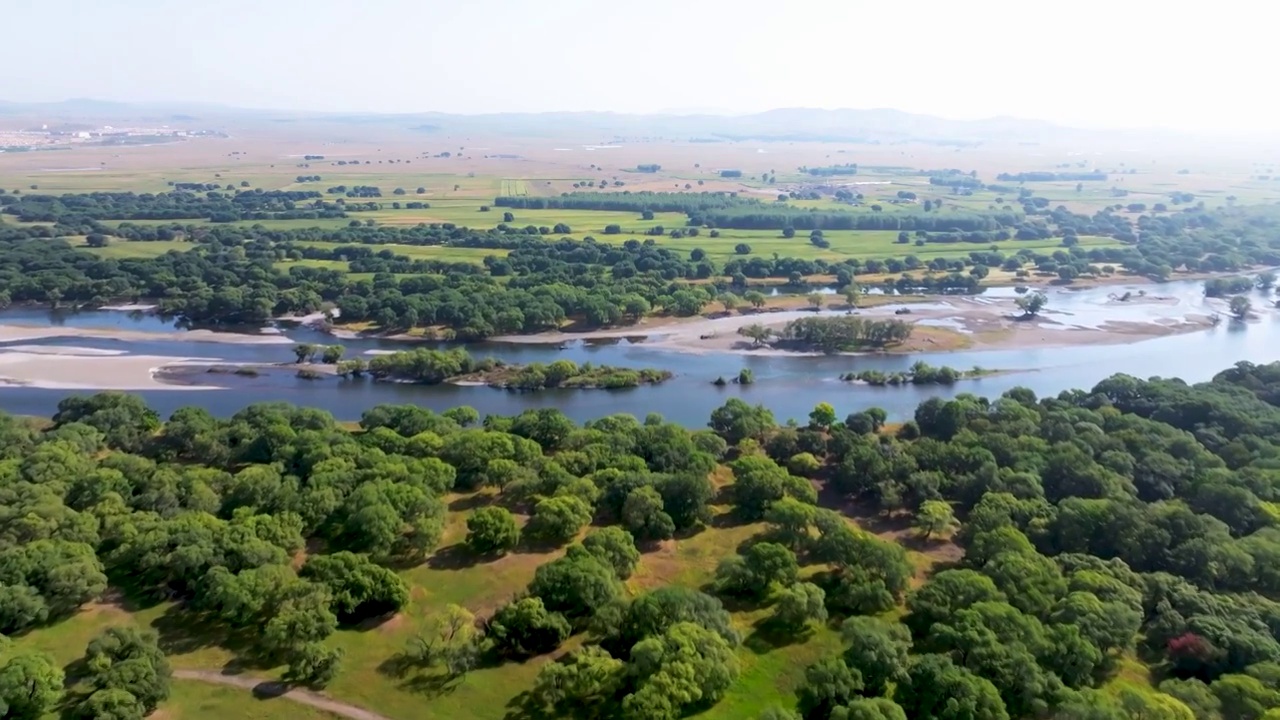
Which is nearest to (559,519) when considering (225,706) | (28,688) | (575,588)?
(575,588)

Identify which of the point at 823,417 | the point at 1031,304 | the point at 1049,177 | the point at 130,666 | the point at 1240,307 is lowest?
the point at 130,666

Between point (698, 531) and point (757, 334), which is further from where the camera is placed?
point (757, 334)

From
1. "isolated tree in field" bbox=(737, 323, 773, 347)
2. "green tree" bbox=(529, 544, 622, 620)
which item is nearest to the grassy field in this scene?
"green tree" bbox=(529, 544, 622, 620)

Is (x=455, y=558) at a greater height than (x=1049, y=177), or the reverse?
(x=1049, y=177)

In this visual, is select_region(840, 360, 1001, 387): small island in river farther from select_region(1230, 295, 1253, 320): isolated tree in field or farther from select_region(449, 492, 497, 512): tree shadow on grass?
select_region(1230, 295, 1253, 320): isolated tree in field

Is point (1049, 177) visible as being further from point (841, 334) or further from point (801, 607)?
point (801, 607)

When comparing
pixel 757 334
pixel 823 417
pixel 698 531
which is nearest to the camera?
pixel 698 531

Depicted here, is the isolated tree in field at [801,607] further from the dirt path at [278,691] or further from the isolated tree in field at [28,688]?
the isolated tree in field at [28,688]
